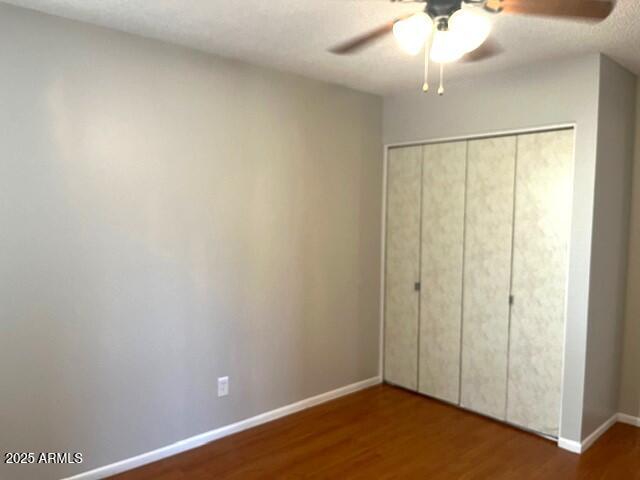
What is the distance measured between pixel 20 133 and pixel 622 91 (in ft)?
11.3

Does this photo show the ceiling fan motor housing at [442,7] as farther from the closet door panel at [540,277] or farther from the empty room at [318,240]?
the closet door panel at [540,277]

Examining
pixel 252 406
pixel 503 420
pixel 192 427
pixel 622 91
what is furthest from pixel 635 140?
pixel 192 427

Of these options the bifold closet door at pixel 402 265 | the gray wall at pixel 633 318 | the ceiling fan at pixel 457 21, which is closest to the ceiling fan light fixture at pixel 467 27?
the ceiling fan at pixel 457 21

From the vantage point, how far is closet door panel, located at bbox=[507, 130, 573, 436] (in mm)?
3027

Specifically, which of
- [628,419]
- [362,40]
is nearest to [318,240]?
[362,40]

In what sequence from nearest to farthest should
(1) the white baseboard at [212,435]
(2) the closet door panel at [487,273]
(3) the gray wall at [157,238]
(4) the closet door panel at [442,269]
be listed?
(3) the gray wall at [157,238]
(1) the white baseboard at [212,435]
(2) the closet door panel at [487,273]
(4) the closet door panel at [442,269]

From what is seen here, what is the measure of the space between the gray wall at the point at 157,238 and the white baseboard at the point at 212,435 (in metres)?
0.05

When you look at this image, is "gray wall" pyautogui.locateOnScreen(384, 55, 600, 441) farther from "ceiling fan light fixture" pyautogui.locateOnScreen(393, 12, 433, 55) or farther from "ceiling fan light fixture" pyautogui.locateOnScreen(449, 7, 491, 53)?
"ceiling fan light fixture" pyautogui.locateOnScreen(393, 12, 433, 55)

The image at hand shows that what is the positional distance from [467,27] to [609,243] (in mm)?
2030

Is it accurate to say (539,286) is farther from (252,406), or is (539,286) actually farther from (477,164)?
(252,406)

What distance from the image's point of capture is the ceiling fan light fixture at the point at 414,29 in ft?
5.85

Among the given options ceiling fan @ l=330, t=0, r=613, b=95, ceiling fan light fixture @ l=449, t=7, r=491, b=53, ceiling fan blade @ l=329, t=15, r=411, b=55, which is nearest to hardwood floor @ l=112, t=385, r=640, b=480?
ceiling fan @ l=330, t=0, r=613, b=95

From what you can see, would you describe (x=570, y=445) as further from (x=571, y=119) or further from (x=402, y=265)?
(x=571, y=119)

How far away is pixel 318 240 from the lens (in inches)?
141
